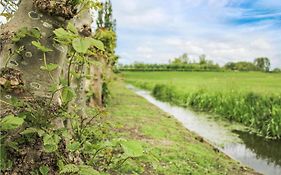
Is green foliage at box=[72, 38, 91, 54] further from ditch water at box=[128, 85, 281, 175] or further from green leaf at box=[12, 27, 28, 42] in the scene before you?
ditch water at box=[128, 85, 281, 175]

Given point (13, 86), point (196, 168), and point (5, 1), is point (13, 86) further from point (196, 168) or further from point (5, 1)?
point (196, 168)

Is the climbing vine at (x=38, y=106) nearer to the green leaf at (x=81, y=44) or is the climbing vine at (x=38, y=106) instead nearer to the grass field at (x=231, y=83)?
the green leaf at (x=81, y=44)

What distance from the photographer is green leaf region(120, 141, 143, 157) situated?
5.95ft

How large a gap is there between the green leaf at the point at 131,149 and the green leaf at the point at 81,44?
0.54 m

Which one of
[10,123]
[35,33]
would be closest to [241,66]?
[35,33]

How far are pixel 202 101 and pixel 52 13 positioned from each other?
17470 millimetres

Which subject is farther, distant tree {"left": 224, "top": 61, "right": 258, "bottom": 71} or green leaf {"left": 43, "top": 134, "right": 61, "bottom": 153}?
distant tree {"left": 224, "top": 61, "right": 258, "bottom": 71}

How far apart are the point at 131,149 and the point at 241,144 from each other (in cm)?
932

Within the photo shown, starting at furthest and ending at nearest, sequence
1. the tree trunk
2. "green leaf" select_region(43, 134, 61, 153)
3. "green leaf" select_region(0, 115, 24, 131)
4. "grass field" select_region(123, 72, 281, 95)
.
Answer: "grass field" select_region(123, 72, 281, 95), the tree trunk, "green leaf" select_region(43, 134, 61, 153), "green leaf" select_region(0, 115, 24, 131)

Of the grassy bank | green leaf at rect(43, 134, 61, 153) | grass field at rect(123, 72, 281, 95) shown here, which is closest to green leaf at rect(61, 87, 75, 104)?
green leaf at rect(43, 134, 61, 153)

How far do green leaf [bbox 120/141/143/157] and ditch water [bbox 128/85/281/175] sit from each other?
6.70 meters

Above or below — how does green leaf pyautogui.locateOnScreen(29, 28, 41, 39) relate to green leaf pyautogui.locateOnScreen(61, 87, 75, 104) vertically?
above

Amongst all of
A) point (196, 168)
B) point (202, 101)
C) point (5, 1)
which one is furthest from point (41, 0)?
point (202, 101)

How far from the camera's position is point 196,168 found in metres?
6.57
